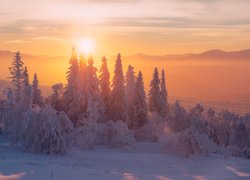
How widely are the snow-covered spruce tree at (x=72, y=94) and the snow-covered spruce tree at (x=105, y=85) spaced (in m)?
4.10

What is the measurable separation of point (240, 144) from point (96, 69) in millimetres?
20395

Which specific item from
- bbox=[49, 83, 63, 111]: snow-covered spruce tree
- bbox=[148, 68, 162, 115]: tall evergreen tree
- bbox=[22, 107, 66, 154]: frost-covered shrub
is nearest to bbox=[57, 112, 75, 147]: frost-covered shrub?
bbox=[22, 107, 66, 154]: frost-covered shrub

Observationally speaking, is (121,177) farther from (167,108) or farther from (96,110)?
(167,108)

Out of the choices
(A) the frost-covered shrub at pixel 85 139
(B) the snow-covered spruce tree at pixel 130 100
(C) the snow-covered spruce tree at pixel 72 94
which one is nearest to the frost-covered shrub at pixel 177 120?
(B) the snow-covered spruce tree at pixel 130 100

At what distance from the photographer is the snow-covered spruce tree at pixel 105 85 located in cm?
5897

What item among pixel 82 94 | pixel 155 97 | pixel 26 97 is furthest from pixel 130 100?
pixel 26 97

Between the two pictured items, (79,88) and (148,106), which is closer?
(79,88)

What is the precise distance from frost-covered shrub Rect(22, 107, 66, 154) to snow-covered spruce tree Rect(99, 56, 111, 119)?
1640 cm

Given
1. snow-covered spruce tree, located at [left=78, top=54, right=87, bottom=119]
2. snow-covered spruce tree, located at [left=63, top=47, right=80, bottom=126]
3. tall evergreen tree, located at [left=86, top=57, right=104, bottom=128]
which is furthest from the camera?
snow-covered spruce tree, located at [left=63, top=47, right=80, bottom=126]

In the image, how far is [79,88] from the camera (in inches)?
2175

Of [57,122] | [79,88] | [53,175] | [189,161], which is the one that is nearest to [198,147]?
[189,161]

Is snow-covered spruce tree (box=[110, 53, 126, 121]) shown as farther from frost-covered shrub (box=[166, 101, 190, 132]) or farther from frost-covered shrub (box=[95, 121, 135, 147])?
frost-covered shrub (box=[95, 121, 135, 147])

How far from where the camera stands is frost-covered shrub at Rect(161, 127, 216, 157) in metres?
44.5

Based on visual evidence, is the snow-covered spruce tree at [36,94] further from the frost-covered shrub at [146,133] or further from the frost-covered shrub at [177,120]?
the frost-covered shrub at [177,120]
